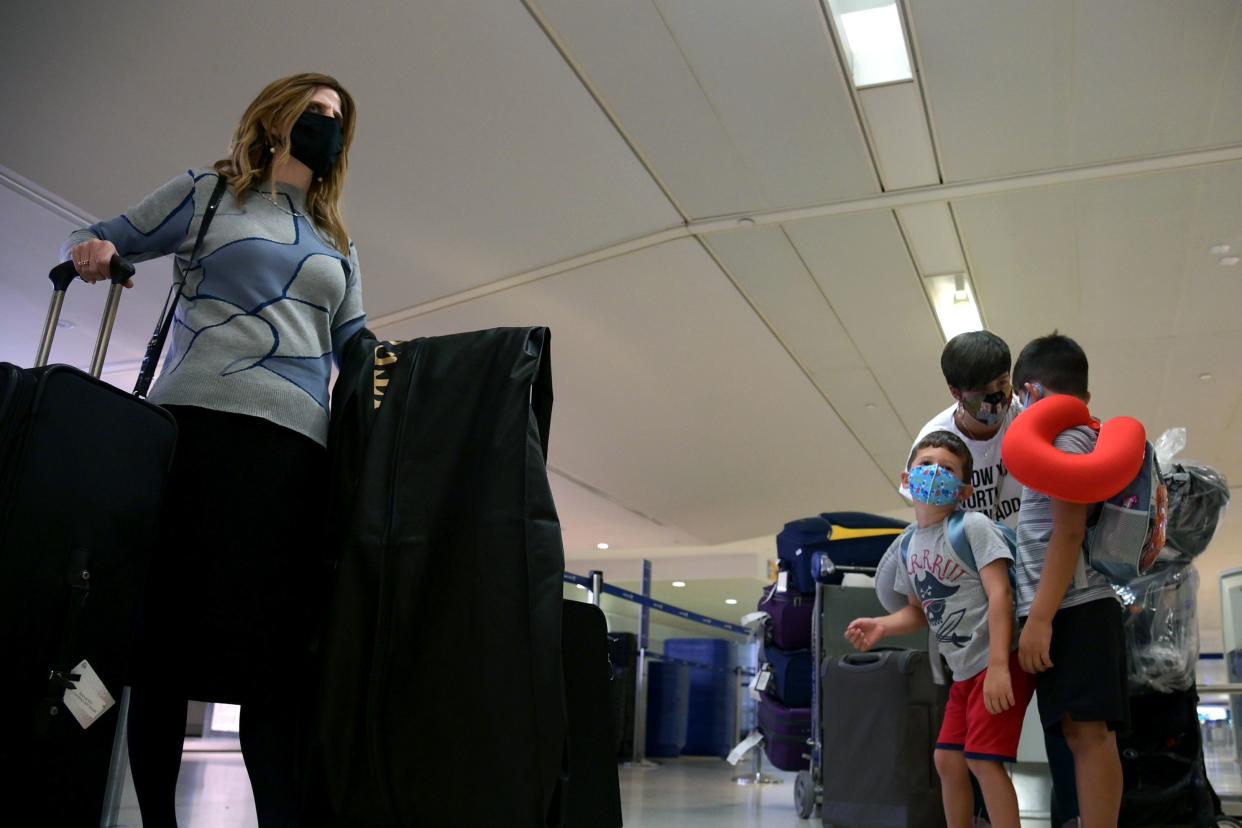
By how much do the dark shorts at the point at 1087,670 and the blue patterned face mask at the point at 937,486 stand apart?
38 cm

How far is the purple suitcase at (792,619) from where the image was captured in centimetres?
476

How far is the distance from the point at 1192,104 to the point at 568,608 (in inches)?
157

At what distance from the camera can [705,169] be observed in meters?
4.84

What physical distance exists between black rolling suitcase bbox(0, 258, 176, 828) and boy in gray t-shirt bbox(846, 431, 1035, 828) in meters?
1.49

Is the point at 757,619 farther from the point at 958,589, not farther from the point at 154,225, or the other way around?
the point at 154,225

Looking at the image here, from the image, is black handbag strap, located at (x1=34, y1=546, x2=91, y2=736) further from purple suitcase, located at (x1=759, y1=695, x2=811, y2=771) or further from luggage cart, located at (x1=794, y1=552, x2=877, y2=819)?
purple suitcase, located at (x1=759, y1=695, x2=811, y2=771)

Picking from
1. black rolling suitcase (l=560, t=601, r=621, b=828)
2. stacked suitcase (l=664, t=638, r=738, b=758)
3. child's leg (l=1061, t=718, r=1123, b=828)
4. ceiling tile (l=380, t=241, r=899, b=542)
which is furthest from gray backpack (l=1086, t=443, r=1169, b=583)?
stacked suitcase (l=664, t=638, r=738, b=758)

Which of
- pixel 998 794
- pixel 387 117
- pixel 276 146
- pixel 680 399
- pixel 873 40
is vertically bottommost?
pixel 998 794

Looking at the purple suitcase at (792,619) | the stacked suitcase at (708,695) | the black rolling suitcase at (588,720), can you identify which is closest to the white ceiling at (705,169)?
the purple suitcase at (792,619)

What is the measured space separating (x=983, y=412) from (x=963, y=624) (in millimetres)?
517

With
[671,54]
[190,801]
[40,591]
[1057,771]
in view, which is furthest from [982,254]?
[40,591]

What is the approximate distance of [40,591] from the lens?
1126mm

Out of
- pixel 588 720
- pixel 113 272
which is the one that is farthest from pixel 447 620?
pixel 113 272

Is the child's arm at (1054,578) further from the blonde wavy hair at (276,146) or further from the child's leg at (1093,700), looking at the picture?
the blonde wavy hair at (276,146)
